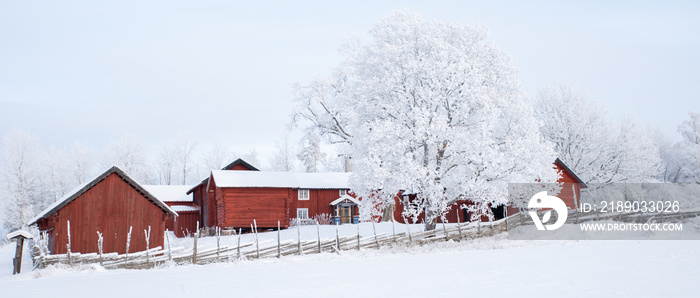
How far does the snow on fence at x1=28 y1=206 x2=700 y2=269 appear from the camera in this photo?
2327 centimetres

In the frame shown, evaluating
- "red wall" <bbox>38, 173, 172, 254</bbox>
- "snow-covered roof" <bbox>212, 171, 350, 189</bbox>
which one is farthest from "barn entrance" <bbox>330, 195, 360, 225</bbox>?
"red wall" <bbox>38, 173, 172, 254</bbox>

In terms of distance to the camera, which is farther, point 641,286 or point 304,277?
point 304,277

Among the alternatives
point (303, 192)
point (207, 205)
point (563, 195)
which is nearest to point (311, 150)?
point (303, 192)

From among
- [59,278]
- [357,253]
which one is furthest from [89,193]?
[357,253]

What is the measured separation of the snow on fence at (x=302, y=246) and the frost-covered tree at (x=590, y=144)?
16.6 m

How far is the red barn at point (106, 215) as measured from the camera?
2608cm

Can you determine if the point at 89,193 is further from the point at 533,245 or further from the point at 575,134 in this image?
the point at 575,134

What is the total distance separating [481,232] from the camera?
2914cm

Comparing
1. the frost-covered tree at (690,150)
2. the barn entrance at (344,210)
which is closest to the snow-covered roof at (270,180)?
the barn entrance at (344,210)

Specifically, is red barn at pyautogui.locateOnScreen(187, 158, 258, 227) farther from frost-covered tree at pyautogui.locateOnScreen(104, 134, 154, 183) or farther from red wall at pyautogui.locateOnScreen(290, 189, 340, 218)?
frost-covered tree at pyautogui.locateOnScreen(104, 134, 154, 183)

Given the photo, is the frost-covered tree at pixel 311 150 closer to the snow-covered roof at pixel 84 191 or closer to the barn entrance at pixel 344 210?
the barn entrance at pixel 344 210

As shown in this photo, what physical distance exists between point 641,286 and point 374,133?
14909 millimetres

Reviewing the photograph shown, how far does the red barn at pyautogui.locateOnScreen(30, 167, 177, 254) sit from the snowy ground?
10.7ft

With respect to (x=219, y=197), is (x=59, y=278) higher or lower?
lower
